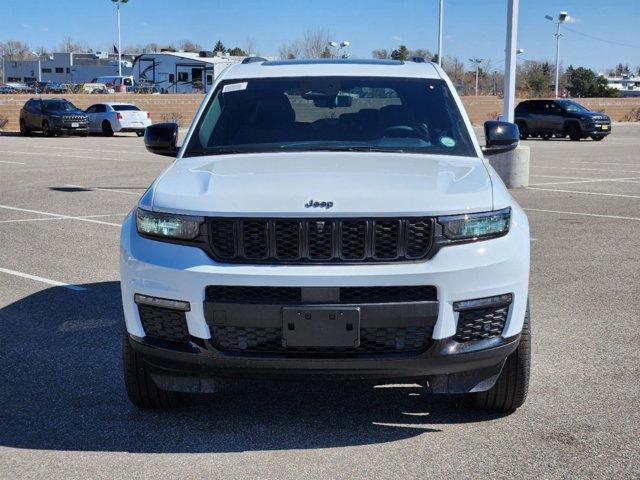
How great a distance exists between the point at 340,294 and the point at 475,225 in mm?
701

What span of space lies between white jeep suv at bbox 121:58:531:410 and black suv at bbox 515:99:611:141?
3237cm

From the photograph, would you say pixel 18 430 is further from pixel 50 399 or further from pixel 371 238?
pixel 371 238

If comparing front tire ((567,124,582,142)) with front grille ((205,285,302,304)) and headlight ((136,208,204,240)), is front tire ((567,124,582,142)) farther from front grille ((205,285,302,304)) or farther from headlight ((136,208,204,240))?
front grille ((205,285,302,304))

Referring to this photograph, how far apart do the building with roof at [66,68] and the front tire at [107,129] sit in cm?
8065

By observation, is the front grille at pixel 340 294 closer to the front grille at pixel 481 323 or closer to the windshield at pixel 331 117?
the front grille at pixel 481 323

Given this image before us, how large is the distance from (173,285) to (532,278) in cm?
494

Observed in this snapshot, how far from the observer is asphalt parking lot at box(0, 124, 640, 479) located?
13.6 feet

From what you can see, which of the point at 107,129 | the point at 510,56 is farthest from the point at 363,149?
the point at 107,129

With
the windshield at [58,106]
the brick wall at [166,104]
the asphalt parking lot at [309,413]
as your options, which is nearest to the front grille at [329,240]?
the asphalt parking lot at [309,413]

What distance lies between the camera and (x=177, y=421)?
471 centimetres

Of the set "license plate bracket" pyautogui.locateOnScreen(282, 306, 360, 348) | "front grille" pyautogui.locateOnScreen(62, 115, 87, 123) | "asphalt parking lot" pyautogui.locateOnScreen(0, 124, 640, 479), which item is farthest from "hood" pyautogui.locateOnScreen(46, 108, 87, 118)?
"license plate bracket" pyautogui.locateOnScreen(282, 306, 360, 348)

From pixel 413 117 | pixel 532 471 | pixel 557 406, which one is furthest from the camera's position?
pixel 413 117

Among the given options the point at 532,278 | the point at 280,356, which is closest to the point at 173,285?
the point at 280,356

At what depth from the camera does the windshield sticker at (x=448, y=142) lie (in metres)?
5.38
